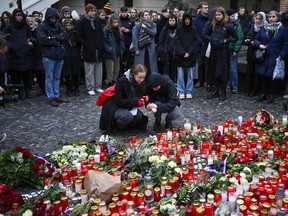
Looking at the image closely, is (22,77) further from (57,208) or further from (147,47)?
(57,208)

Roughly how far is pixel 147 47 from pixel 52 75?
2317 millimetres

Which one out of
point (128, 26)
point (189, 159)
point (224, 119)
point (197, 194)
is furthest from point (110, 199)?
point (128, 26)

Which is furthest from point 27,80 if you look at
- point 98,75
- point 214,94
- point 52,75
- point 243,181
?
point 243,181

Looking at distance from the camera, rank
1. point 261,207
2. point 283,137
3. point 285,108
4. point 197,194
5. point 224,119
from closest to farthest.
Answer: point 261,207, point 197,194, point 283,137, point 224,119, point 285,108

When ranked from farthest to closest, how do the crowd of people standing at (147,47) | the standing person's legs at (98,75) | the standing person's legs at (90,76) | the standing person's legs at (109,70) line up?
1. the standing person's legs at (109,70)
2. the standing person's legs at (98,75)
3. the standing person's legs at (90,76)
4. the crowd of people standing at (147,47)

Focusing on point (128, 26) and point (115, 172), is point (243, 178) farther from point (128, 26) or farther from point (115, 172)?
point (128, 26)

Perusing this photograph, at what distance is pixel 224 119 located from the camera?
699 centimetres

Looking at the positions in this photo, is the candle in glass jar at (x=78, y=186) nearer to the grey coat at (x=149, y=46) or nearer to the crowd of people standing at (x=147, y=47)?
the crowd of people standing at (x=147, y=47)

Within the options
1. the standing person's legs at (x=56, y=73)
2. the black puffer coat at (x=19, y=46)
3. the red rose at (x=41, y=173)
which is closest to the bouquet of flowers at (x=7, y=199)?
the red rose at (x=41, y=173)

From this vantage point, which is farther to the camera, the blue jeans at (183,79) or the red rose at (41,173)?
the blue jeans at (183,79)

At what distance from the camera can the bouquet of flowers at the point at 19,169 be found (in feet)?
14.6

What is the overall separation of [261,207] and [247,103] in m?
4.71

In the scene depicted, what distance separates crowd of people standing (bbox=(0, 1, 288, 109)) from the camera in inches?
310

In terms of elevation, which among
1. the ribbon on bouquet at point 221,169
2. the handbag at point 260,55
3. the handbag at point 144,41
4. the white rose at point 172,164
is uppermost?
the handbag at point 144,41
